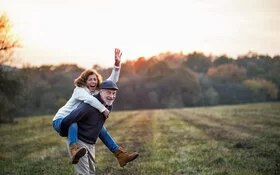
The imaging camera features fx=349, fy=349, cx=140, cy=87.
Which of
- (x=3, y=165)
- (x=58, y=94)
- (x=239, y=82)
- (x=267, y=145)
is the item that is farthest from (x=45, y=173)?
(x=239, y=82)

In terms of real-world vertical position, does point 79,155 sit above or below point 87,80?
below

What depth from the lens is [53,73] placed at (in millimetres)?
84375

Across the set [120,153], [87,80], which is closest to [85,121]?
[87,80]

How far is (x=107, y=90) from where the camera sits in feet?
20.1

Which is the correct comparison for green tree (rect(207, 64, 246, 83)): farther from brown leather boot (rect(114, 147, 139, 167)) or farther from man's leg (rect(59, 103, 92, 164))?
man's leg (rect(59, 103, 92, 164))

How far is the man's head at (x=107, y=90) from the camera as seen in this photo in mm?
6050

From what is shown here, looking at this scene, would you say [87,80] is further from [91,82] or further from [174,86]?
[174,86]

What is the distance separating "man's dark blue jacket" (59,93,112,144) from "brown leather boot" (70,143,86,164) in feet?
1.12

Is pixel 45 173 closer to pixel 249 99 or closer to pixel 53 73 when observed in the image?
pixel 53 73

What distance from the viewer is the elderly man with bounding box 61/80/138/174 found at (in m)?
5.86

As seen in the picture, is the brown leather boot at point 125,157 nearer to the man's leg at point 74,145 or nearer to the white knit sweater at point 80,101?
the man's leg at point 74,145

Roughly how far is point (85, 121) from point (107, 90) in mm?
658

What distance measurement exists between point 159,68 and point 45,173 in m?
96.0

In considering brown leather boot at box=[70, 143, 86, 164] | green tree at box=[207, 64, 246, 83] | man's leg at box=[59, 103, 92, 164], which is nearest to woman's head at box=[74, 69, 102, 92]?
man's leg at box=[59, 103, 92, 164]
